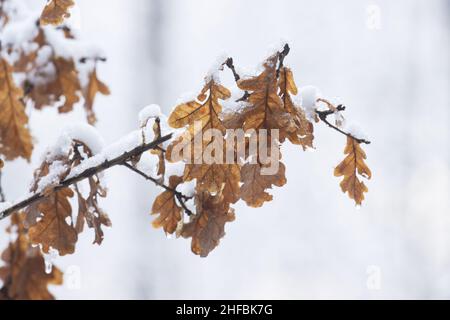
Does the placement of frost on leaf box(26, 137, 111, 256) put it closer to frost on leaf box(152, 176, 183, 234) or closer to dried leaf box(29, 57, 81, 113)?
frost on leaf box(152, 176, 183, 234)

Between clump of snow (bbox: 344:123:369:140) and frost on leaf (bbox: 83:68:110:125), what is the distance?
804 millimetres

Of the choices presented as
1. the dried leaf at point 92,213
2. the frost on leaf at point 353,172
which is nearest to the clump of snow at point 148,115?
the dried leaf at point 92,213

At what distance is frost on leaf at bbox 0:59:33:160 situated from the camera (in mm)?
1438

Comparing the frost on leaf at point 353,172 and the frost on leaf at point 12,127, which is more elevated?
the frost on leaf at point 12,127

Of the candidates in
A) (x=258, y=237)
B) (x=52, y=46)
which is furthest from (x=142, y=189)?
(x=52, y=46)

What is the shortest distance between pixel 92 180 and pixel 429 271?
5776mm

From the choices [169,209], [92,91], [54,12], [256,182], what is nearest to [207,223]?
[169,209]

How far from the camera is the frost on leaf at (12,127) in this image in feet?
4.72

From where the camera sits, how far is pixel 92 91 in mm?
1723

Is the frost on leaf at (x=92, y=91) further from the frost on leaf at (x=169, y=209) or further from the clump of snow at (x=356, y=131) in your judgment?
the clump of snow at (x=356, y=131)

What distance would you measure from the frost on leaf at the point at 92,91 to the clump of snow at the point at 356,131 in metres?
0.80

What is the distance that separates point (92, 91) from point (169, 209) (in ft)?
2.02
